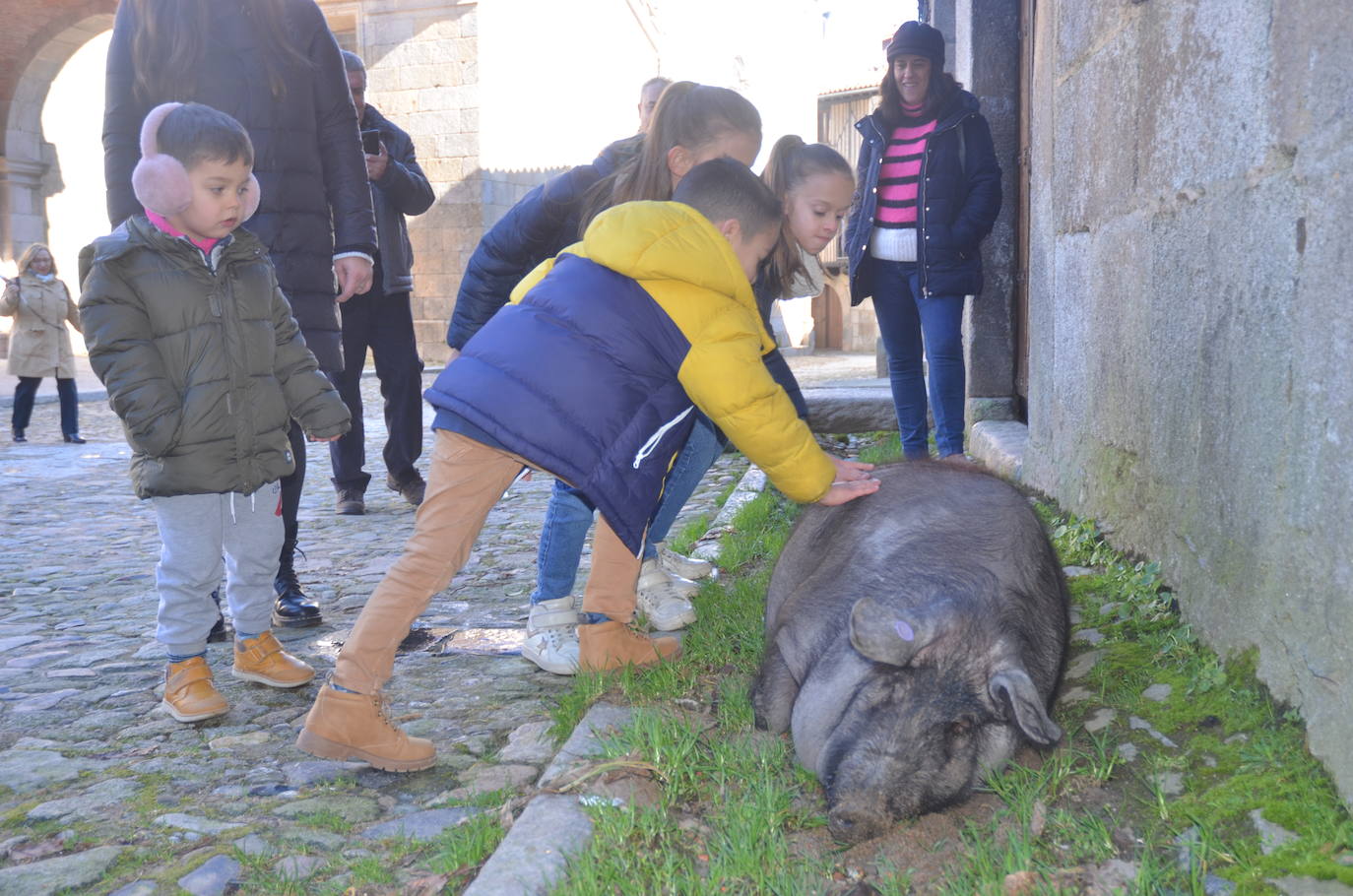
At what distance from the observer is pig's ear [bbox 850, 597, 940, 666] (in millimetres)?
2471

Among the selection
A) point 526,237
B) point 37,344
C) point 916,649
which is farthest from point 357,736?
point 37,344

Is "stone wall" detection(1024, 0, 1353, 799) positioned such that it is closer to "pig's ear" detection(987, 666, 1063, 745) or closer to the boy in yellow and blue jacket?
"pig's ear" detection(987, 666, 1063, 745)

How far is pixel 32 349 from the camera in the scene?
37.7ft

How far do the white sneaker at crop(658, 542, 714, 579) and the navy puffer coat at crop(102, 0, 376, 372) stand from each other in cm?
160

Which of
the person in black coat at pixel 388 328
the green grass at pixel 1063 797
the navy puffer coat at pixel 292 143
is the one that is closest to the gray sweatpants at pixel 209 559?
the navy puffer coat at pixel 292 143

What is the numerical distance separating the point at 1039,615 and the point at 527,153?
18841 millimetres

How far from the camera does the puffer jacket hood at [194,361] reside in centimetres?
326

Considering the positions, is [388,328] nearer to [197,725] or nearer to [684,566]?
[684,566]

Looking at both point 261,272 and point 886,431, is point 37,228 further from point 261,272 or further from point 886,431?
point 261,272

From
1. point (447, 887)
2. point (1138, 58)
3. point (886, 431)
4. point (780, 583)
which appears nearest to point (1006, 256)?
point (886, 431)

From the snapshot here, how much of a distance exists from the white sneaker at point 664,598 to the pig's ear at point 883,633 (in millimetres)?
1730

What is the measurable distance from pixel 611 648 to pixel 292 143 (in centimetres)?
230

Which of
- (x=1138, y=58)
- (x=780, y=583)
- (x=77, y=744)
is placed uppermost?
(x=1138, y=58)

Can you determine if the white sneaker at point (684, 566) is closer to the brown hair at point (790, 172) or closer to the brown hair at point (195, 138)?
the brown hair at point (790, 172)
